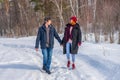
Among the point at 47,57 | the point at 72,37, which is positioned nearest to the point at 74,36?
the point at 72,37

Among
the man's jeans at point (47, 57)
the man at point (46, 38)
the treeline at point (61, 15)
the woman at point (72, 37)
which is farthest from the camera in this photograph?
the treeline at point (61, 15)

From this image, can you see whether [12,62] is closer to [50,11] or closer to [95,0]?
[95,0]

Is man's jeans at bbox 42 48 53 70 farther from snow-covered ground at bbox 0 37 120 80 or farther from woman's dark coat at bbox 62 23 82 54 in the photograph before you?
woman's dark coat at bbox 62 23 82 54

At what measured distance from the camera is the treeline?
20.4 meters

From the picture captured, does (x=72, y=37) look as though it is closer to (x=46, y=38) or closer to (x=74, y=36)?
(x=74, y=36)

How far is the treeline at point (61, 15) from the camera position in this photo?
66.9ft

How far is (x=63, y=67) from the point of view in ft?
38.1

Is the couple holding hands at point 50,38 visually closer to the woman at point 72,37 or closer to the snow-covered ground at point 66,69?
the woman at point 72,37

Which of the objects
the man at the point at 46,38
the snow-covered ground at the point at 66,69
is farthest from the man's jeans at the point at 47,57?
the snow-covered ground at the point at 66,69

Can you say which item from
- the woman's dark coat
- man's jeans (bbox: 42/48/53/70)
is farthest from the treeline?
man's jeans (bbox: 42/48/53/70)

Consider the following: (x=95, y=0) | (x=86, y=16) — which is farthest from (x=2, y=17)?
(x=86, y=16)

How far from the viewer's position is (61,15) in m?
32.1

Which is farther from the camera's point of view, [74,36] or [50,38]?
[74,36]

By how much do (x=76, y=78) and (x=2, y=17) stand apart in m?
42.5
